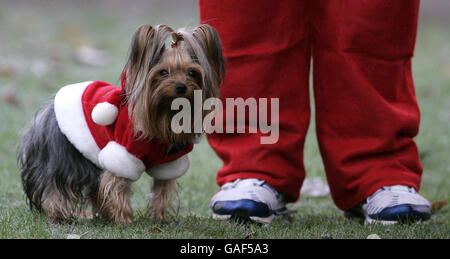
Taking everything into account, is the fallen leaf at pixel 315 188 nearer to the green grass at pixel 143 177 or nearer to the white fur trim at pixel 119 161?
the green grass at pixel 143 177

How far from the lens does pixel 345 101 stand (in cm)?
318

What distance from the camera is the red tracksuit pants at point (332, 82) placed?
3090 mm

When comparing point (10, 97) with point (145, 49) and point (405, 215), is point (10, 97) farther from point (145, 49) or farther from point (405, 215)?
point (405, 215)

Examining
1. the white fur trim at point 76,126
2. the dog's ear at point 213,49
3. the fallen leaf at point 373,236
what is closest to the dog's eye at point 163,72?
the dog's ear at point 213,49

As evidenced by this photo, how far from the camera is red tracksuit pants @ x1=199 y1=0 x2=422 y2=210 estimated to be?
3.09 metres

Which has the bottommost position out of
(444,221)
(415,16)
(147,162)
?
(444,221)

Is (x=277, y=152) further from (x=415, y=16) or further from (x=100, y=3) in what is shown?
(x=100, y=3)

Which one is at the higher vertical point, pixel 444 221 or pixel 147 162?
pixel 147 162

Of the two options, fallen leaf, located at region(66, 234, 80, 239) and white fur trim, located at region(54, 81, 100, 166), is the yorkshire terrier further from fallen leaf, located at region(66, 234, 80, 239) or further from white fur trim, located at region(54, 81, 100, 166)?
fallen leaf, located at region(66, 234, 80, 239)

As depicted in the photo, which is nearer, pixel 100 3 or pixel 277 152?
pixel 277 152
